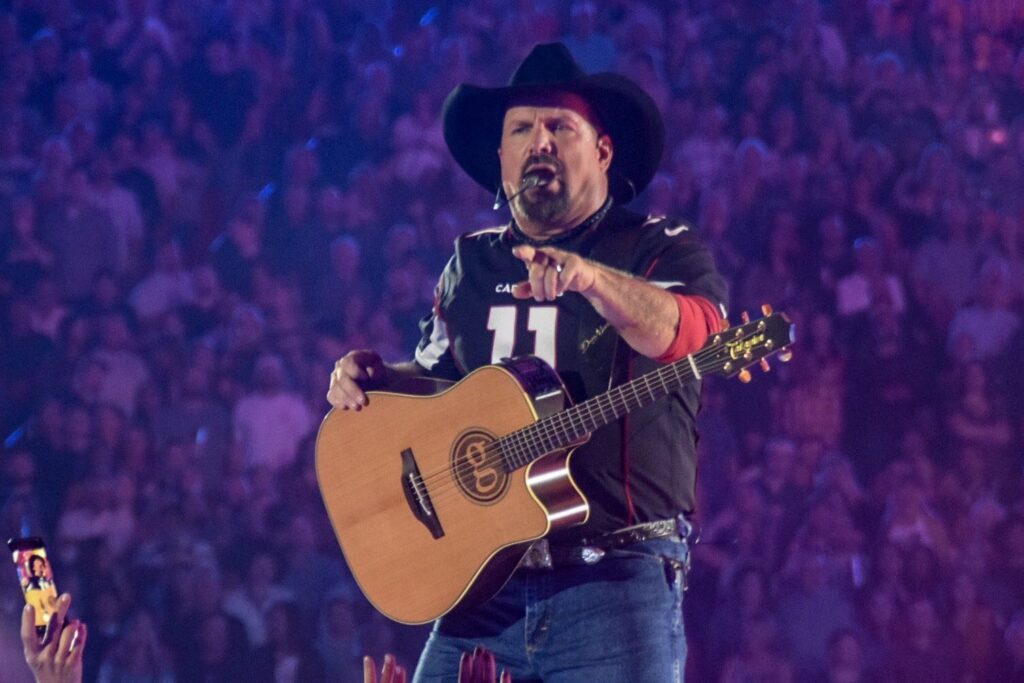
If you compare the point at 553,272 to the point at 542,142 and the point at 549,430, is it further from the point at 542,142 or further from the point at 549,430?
the point at 542,142

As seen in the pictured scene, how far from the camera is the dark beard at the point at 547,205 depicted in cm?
291

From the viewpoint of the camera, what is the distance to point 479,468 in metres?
2.69

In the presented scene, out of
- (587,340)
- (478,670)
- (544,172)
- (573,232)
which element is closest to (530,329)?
(587,340)

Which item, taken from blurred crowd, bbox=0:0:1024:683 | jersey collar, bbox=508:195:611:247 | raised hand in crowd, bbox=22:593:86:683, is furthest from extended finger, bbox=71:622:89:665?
blurred crowd, bbox=0:0:1024:683

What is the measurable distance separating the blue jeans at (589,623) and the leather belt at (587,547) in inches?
0.7

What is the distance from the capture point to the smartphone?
82.7 inches

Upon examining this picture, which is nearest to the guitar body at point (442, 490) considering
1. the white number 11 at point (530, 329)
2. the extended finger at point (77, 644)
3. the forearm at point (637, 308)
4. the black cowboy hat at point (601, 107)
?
the white number 11 at point (530, 329)

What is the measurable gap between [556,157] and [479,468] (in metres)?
0.82

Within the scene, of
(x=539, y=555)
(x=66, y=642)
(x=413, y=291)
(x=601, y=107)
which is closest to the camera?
(x=66, y=642)

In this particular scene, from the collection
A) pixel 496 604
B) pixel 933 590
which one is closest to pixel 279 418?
pixel 933 590

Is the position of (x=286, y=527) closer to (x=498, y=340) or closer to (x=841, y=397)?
(x=841, y=397)

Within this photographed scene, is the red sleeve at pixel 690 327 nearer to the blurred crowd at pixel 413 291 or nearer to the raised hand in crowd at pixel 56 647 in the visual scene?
the raised hand in crowd at pixel 56 647

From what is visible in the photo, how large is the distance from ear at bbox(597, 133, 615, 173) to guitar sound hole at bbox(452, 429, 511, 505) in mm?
839

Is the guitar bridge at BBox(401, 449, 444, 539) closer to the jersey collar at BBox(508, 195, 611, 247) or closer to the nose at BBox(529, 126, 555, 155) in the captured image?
the jersey collar at BBox(508, 195, 611, 247)
